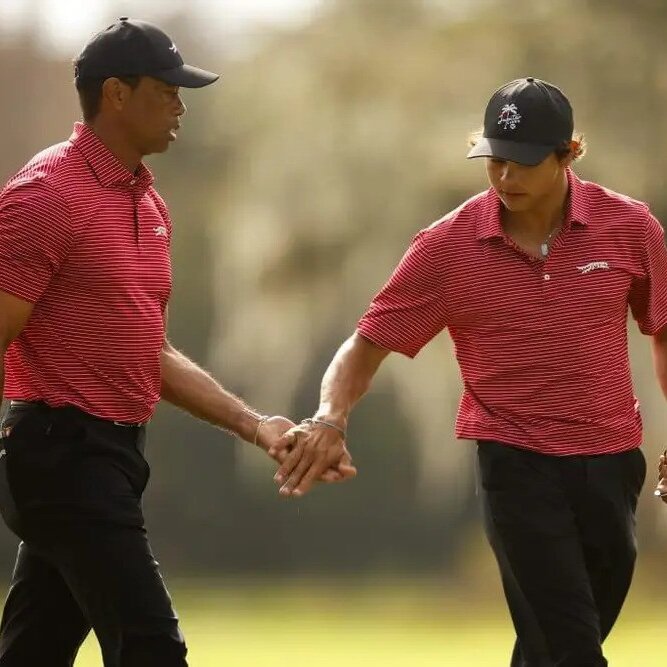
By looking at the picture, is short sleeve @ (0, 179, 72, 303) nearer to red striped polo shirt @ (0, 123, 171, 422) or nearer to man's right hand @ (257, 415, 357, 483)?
red striped polo shirt @ (0, 123, 171, 422)

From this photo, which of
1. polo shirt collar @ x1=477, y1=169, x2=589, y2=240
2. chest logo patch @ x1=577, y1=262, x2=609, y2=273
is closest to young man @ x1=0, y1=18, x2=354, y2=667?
polo shirt collar @ x1=477, y1=169, x2=589, y2=240

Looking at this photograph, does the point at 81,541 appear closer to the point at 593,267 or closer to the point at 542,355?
the point at 542,355

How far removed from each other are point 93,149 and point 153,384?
595 mm

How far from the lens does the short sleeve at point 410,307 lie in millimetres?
4938

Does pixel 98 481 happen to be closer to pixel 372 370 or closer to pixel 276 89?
pixel 372 370

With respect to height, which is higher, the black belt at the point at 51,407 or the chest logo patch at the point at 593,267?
the chest logo patch at the point at 593,267

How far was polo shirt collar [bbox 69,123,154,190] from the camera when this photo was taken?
444 cm

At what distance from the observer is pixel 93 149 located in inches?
176

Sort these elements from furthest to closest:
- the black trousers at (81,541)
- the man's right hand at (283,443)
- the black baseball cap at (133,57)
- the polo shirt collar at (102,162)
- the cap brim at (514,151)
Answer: the man's right hand at (283,443), the cap brim at (514,151), the black baseball cap at (133,57), the polo shirt collar at (102,162), the black trousers at (81,541)

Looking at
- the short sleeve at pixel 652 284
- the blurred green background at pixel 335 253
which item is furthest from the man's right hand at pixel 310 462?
the blurred green background at pixel 335 253

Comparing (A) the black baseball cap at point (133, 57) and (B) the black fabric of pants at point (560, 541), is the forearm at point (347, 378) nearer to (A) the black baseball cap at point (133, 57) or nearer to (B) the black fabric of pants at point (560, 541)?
(B) the black fabric of pants at point (560, 541)

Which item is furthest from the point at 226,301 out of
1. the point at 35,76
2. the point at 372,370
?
the point at 372,370

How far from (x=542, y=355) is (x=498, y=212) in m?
0.41

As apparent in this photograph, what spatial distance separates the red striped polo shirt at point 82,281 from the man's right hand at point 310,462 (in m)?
0.56
